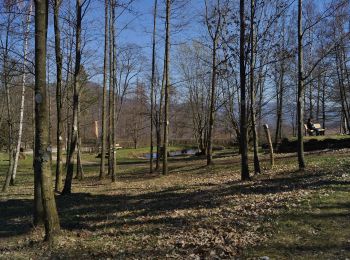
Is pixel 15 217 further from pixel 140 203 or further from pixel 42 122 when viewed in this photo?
pixel 42 122

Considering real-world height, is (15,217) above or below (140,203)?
below

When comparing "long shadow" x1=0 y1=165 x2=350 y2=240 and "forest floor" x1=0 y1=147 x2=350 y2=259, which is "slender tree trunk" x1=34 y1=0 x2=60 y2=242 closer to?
"forest floor" x1=0 y1=147 x2=350 y2=259

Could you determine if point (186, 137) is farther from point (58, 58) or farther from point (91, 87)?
point (58, 58)

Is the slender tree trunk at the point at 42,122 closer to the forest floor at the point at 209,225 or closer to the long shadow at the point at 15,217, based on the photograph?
the forest floor at the point at 209,225

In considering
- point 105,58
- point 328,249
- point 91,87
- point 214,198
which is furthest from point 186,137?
point 328,249

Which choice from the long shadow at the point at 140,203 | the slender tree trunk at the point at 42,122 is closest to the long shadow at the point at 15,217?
the long shadow at the point at 140,203

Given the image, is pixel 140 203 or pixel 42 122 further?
pixel 140 203

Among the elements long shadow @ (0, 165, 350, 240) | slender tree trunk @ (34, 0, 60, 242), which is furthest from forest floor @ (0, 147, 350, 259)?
slender tree trunk @ (34, 0, 60, 242)

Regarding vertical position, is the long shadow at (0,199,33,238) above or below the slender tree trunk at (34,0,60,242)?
below

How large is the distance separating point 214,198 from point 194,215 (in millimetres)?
2020

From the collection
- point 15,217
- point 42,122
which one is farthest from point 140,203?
point 42,122

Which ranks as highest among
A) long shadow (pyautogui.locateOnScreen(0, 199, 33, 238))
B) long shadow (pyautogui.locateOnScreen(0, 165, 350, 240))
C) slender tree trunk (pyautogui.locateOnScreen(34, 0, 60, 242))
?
slender tree trunk (pyautogui.locateOnScreen(34, 0, 60, 242))

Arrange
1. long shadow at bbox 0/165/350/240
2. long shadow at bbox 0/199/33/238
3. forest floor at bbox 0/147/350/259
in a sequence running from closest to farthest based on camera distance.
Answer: forest floor at bbox 0/147/350/259, long shadow at bbox 0/199/33/238, long shadow at bbox 0/165/350/240

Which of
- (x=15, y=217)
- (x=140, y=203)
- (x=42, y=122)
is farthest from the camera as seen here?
(x=140, y=203)
